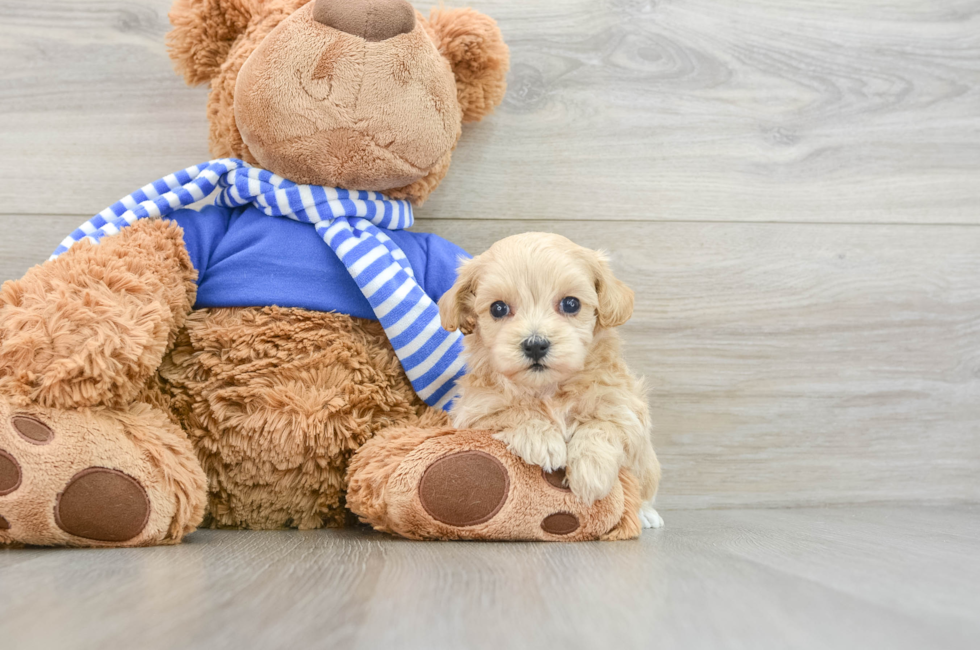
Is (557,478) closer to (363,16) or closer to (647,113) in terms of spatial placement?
(363,16)

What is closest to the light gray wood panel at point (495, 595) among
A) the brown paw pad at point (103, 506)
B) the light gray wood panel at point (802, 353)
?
the brown paw pad at point (103, 506)

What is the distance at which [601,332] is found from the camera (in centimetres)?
99

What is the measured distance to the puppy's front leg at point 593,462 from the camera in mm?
878

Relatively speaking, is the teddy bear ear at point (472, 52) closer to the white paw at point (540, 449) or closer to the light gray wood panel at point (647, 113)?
the light gray wood panel at point (647, 113)

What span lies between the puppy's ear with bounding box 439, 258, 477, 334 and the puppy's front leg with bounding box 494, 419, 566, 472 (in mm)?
156

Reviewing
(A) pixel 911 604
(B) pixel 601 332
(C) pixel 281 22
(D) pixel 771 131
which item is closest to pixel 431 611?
(A) pixel 911 604

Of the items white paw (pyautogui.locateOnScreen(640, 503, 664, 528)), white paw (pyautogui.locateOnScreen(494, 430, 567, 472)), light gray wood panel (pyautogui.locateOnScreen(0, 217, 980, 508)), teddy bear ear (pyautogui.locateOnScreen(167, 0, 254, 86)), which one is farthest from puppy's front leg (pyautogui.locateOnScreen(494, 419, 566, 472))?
teddy bear ear (pyautogui.locateOnScreen(167, 0, 254, 86))

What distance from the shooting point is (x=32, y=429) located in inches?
32.7

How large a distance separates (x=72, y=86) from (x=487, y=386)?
0.97 m

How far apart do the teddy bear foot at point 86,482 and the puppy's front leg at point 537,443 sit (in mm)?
406

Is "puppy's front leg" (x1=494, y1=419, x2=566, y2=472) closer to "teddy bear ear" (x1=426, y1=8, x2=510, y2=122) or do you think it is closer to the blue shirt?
the blue shirt

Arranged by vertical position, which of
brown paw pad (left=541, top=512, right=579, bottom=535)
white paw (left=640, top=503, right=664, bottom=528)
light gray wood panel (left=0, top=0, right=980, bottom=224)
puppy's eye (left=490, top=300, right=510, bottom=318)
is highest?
light gray wood panel (left=0, top=0, right=980, bottom=224)

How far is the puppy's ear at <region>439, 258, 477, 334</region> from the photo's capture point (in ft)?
3.16

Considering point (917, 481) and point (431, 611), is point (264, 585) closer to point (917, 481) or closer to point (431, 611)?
point (431, 611)
